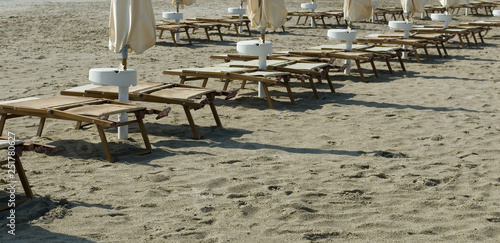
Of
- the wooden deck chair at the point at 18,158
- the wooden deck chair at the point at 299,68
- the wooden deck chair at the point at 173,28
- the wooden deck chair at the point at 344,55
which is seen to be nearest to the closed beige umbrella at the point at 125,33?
the wooden deck chair at the point at 18,158

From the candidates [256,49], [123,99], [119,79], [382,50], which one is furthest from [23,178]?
[382,50]

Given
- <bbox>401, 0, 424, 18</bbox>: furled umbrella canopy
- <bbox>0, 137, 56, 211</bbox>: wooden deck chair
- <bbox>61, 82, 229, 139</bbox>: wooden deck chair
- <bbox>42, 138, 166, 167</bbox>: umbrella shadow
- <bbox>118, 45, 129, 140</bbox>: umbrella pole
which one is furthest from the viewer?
<bbox>401, 0, 424, 18</bbox>: furled umbrella canopy

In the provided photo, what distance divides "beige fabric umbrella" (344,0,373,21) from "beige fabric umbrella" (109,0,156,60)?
17.6 feet

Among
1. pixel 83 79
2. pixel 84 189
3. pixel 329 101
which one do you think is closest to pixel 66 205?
pixel 84 189

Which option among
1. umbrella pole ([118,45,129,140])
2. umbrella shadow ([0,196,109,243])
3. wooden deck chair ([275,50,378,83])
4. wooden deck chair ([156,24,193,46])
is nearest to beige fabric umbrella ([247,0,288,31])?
wooden deck chair ([275,50,378,83])

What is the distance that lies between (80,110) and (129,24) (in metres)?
1.03

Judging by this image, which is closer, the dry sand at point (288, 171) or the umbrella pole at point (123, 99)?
the dry sand at point (288, 171)

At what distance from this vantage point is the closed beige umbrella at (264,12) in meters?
8.89

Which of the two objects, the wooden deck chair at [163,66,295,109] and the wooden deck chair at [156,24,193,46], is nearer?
the wooden deck chair at [163,66,295,109]

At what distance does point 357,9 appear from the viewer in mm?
11117

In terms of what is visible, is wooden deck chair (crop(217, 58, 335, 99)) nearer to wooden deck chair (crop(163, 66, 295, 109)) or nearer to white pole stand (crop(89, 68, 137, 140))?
wooden deck chair (crop(163, 66, 295, 109))

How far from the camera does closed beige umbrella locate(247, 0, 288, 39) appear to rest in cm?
889

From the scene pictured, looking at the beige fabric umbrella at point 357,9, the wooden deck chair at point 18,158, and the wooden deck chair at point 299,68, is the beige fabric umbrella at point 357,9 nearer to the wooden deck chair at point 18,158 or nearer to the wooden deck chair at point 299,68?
the wooden deck chair at point 299,68

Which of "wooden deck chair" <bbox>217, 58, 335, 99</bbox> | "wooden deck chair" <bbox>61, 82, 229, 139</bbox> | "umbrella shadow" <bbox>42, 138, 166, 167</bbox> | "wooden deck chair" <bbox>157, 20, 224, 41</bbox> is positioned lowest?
"wooden deck chair" <bbox>157, 20, 224, 41</bbox>
